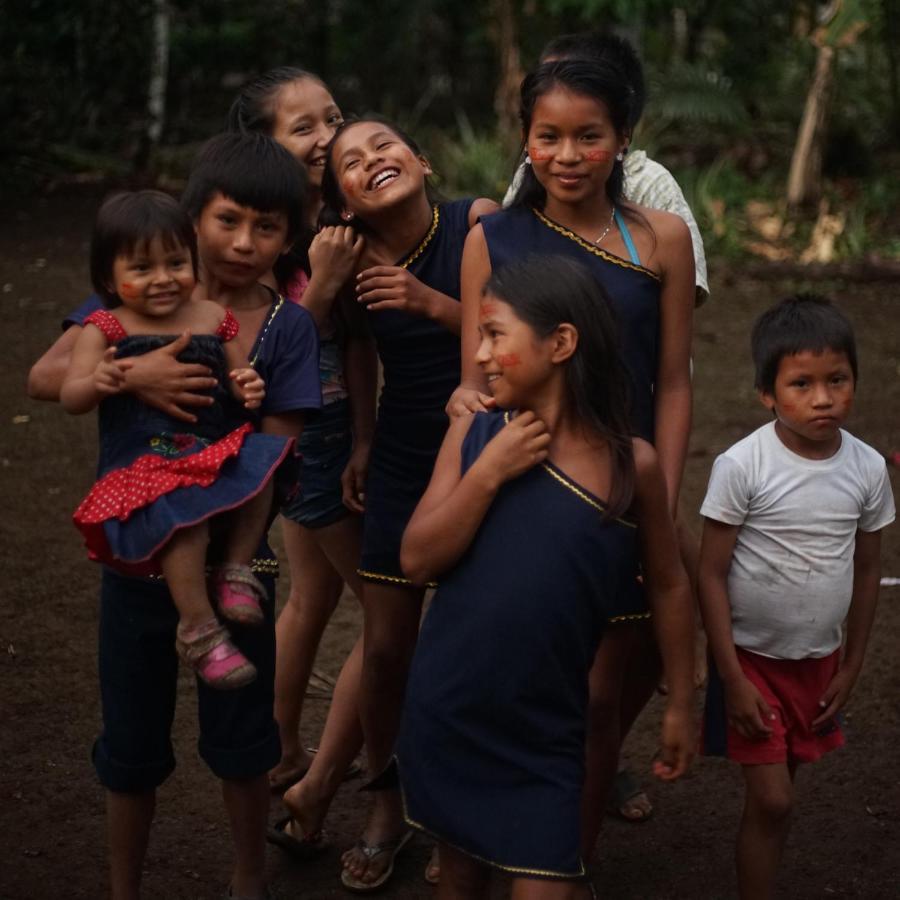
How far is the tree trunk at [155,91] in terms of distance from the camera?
10742mm

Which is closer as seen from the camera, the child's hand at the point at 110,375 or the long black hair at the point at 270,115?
the child's hand at the point at 110,375

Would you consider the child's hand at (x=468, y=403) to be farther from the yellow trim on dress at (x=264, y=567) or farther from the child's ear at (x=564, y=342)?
the yellow trim on dress at (x=264, y=567)

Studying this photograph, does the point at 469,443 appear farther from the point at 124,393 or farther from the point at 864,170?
the point at 864,170

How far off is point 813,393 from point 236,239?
4.12 ft

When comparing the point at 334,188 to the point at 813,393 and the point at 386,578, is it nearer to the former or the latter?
the point at 386,578

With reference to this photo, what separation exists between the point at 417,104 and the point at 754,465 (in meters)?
10.1

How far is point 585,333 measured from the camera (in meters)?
2.68

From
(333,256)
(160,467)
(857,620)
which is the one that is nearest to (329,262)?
(333,256)

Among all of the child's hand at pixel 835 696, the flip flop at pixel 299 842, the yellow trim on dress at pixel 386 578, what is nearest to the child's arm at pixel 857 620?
the child's hand at pixel 835 696

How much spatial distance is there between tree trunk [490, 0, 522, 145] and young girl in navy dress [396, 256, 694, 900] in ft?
26.3

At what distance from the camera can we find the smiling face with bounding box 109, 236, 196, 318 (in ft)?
9.26

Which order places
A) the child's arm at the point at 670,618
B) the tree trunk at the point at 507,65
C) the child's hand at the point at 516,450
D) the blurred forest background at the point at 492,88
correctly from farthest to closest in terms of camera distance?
the tree trunk at the point at 507,65, the blurred forest background at the point at 492,88, the child's arm at the point at 670,618, the child's hand at the point at 516,450

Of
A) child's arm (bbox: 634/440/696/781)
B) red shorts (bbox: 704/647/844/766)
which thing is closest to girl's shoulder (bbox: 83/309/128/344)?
child's arm (bbox: 634/440/696/781)

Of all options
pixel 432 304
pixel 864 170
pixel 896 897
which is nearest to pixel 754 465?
pixel 432 304
